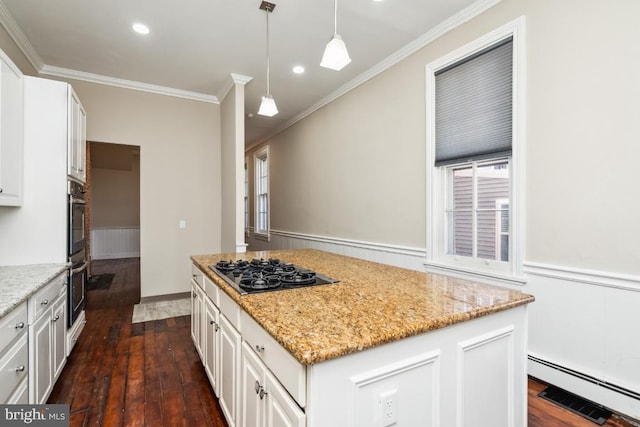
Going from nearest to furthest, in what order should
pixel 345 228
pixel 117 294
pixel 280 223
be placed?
pixel 345 228 → pixel 117 294 → pixel 280 223

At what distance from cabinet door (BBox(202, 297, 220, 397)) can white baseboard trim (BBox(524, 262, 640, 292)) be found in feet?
7.26

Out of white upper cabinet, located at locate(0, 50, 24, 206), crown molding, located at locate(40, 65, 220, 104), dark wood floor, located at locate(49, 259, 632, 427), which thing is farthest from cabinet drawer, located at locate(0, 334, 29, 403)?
crown molding, located at locate(40, 65, 220, 104)

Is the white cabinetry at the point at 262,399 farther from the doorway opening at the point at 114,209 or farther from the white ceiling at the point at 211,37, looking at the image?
the doorway opening at the point at 114,209

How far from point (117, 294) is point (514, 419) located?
5318 mm

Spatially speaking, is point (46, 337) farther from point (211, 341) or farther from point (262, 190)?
point (262, 190)

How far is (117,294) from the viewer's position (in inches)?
195

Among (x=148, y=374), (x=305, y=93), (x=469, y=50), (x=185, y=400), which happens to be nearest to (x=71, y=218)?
(x=148, y=374)

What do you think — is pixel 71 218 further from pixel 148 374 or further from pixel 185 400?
pixel 185 400

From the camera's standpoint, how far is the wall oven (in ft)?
8.58

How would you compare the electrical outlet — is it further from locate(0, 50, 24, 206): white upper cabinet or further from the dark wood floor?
Answer: locate(0, 50, 24, 206): white upper cabinet

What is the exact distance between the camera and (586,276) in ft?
6.70

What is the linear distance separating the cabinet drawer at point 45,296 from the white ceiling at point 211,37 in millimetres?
2253

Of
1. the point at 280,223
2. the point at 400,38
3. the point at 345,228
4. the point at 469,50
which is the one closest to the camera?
the point at 469,50

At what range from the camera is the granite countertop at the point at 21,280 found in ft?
5.16
